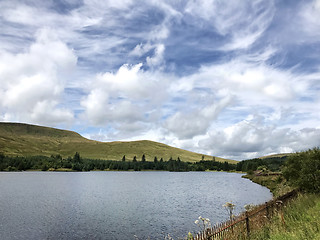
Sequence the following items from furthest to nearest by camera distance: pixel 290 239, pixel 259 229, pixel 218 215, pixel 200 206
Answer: pixel 200 206 → pixel 218 215 → pixel 259 229 → pixel 290 239

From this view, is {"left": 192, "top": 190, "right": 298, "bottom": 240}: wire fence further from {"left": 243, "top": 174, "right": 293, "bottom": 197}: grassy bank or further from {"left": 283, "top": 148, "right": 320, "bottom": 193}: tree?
{"left": 243, "top": 174, "right": 293, "bottom": 197}: grassy bank

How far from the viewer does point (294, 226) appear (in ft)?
63.6

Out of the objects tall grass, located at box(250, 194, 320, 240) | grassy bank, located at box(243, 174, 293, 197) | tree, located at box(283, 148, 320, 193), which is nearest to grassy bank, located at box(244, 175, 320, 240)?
tall grass, located at box(250, 194, 320, 240)

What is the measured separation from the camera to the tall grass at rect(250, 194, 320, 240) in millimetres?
15227

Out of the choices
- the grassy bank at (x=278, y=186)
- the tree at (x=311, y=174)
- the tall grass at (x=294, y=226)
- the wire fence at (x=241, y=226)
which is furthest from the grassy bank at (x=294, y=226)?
the grassy bank at (x=278, y=186)

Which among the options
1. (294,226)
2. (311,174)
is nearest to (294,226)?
(294,226)

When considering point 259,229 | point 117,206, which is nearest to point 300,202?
point 259,229

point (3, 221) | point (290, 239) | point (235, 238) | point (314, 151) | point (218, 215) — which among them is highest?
point (314, 151)

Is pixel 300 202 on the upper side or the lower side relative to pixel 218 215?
upper

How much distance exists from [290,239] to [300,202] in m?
16.7

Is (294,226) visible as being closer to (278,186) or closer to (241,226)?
(241,226)

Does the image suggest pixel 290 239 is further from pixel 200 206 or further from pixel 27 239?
pixel 200 206

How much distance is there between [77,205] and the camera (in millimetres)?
54625

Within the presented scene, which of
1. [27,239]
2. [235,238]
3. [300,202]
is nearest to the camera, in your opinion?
[235,238]
